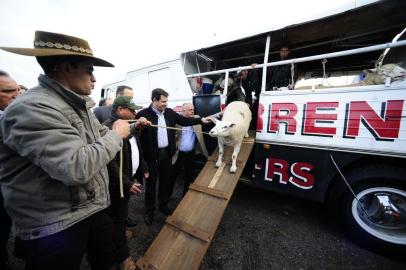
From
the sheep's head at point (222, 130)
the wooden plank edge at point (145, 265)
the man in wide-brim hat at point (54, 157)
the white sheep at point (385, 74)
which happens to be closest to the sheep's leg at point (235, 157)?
the sheep's head at point (222, 130)

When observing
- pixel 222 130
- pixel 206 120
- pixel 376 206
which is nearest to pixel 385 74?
pixel 376 206

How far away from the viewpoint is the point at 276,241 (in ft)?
9.14

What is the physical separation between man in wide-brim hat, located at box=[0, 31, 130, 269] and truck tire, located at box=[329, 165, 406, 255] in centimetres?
316

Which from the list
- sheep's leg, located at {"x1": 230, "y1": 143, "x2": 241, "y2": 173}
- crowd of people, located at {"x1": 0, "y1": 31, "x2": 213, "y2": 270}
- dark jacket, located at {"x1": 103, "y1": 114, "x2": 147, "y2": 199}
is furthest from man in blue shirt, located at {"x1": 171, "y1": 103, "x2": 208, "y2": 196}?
crowd of people, located at {"x1": 0, "y1": 31, "x2": 213, "y2": 270}

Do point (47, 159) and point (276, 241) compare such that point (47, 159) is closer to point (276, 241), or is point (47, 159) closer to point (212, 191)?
point (212, 191)

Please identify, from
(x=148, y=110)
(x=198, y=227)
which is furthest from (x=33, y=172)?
(x=148, y=110)

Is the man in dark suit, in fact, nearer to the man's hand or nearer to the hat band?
the man's hand

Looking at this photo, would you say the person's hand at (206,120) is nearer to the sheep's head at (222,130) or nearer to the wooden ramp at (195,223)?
the sheep's head at (222,130)

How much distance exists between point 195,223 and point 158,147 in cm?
143

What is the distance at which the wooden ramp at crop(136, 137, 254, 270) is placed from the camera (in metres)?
2.16

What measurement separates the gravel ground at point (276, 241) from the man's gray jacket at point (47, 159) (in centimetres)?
183

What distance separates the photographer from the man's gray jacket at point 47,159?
98cm

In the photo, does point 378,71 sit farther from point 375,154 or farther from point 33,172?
point 33,172

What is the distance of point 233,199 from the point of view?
13.3 ft
